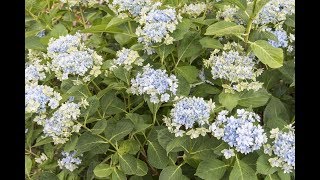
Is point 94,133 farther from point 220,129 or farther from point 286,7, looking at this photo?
point 286,7

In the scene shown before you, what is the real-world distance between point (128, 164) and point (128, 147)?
2.2 inches

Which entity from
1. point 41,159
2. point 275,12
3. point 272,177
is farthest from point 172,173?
point 275,12

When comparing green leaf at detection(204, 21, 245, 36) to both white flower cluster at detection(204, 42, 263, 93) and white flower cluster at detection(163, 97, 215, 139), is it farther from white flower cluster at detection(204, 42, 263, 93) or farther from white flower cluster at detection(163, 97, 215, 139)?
white flower cluster at detection(163, 97, 215, 139)

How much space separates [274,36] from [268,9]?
98 millimetres

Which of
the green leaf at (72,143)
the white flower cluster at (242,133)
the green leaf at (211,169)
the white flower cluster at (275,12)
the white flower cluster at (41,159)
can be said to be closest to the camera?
the white flower cluster at (242,133)

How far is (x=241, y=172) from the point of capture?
4.39ft

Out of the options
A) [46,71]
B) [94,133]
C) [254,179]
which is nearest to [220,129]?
[254,179]

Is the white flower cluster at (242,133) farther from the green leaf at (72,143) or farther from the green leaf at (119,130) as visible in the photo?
the green leaf at (72,143)

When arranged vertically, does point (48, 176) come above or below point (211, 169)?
below

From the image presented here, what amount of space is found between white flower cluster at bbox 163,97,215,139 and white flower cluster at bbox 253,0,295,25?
1.30 ft

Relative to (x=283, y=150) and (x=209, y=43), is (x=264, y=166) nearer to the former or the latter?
(x=283, y=150)

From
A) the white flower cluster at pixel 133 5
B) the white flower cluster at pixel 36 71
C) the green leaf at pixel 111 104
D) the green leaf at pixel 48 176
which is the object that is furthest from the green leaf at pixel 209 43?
the green leaf at pixel 48 176

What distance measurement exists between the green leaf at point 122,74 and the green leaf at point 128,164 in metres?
0.24

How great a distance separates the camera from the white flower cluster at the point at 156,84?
54.5 inches
